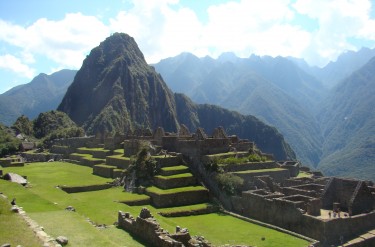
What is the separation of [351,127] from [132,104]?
86.1m

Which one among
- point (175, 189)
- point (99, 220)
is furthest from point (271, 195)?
point (99, 220)

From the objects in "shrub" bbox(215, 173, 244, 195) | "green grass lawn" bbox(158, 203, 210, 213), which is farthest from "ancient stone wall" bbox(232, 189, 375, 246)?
"green grass lawn" bbox(158, 203, 210, 213)

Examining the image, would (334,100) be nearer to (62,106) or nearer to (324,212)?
(62,106)

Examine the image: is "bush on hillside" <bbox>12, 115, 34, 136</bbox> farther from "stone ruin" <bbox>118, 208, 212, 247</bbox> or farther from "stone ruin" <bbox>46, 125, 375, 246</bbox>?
"stone ruin" <bbox>118, 208, 212, 247</bbox>

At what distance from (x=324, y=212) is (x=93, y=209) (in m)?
14.1

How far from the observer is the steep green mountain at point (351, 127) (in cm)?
9362

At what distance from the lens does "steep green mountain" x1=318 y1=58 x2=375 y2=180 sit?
93.6m

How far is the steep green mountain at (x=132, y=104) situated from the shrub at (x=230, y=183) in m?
120

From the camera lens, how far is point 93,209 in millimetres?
23469

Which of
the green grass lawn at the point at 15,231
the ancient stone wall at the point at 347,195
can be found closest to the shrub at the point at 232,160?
the ancient stone wall at the point at 347,195

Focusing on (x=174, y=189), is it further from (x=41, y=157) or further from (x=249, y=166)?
(x=41, y=157)

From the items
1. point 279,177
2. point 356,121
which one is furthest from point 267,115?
point 279,177

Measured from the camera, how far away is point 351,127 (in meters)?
124

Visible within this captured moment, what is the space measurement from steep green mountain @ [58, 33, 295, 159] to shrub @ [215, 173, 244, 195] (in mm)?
120051
